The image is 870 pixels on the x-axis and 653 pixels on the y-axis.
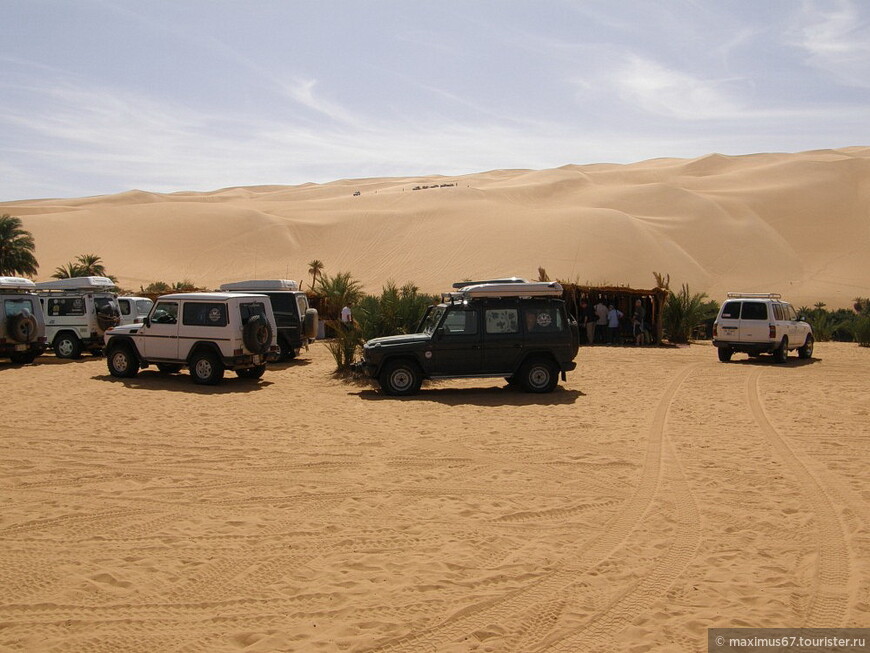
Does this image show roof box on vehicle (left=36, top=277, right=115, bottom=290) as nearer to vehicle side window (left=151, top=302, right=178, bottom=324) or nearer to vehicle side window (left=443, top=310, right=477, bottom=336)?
vehicle side window (left=151, top=302, right=178, bottom=324)

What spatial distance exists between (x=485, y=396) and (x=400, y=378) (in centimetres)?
157

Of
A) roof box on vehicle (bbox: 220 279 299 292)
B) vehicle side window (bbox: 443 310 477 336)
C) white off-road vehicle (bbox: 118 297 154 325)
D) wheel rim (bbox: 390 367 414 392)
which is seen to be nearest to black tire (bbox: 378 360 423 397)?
wheel rim (bbox: 390 367 414 392)

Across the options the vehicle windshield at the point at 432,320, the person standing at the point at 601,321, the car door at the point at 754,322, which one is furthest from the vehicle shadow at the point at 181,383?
the person standing at the point at 601,321

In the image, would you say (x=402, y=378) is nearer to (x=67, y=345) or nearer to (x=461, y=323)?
(x=461, y=323)

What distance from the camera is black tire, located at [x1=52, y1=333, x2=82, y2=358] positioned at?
19.8 meters

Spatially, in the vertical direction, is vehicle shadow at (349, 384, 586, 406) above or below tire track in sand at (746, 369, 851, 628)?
above

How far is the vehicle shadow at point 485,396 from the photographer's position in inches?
500

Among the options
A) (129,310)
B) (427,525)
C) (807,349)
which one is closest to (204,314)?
(427,525)

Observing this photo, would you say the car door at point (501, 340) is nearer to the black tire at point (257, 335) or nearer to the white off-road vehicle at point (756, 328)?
the black tire at point (257, 335)

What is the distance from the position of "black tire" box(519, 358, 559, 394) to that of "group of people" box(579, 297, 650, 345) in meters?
11.2

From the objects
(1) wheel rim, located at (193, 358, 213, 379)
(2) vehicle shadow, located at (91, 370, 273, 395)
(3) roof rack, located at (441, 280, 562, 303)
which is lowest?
(2) vehicle shadow, located at (91, 370, 273, 395)

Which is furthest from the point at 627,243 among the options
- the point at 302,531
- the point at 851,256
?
the point at 302,531

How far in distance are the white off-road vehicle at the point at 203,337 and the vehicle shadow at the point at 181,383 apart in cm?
23

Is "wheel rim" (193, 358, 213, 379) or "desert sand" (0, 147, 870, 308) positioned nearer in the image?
"wheel rim" (193, 358, 213, 379)
